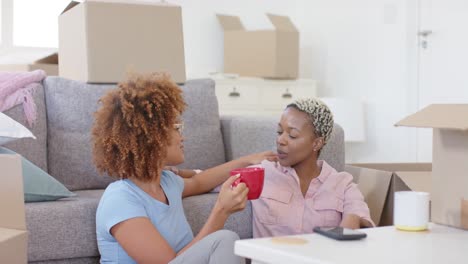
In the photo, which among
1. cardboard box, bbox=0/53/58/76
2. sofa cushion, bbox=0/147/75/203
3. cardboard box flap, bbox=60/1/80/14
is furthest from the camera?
cardboard box, bbox=0/53/58/76

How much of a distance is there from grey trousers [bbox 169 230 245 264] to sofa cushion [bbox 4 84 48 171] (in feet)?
3.15

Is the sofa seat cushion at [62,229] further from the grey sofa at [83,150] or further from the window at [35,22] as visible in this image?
the window at [35,22]

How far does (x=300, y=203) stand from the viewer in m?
2.23

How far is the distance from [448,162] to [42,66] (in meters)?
2.12

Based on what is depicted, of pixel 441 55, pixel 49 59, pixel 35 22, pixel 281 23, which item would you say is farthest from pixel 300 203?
pixel 35 22

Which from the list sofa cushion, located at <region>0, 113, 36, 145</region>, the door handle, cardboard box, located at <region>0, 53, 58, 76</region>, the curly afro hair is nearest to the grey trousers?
the curly afro hair

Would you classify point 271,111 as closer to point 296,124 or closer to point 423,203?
point 296,124

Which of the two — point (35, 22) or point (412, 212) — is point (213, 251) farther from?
point (35, 22)

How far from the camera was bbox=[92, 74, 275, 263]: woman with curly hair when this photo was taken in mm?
1758

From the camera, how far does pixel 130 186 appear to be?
1.89 m

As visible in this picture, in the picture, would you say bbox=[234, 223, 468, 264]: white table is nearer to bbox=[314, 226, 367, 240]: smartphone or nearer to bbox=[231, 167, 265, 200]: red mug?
bbox=[314, 226, 367, 240]: smartphone

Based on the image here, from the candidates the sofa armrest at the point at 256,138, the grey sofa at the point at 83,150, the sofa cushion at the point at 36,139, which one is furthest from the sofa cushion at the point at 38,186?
the sofa armrest at the point at 256,138

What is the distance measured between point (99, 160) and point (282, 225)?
23.4 inches

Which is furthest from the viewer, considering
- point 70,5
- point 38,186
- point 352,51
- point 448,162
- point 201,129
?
point 352,51
